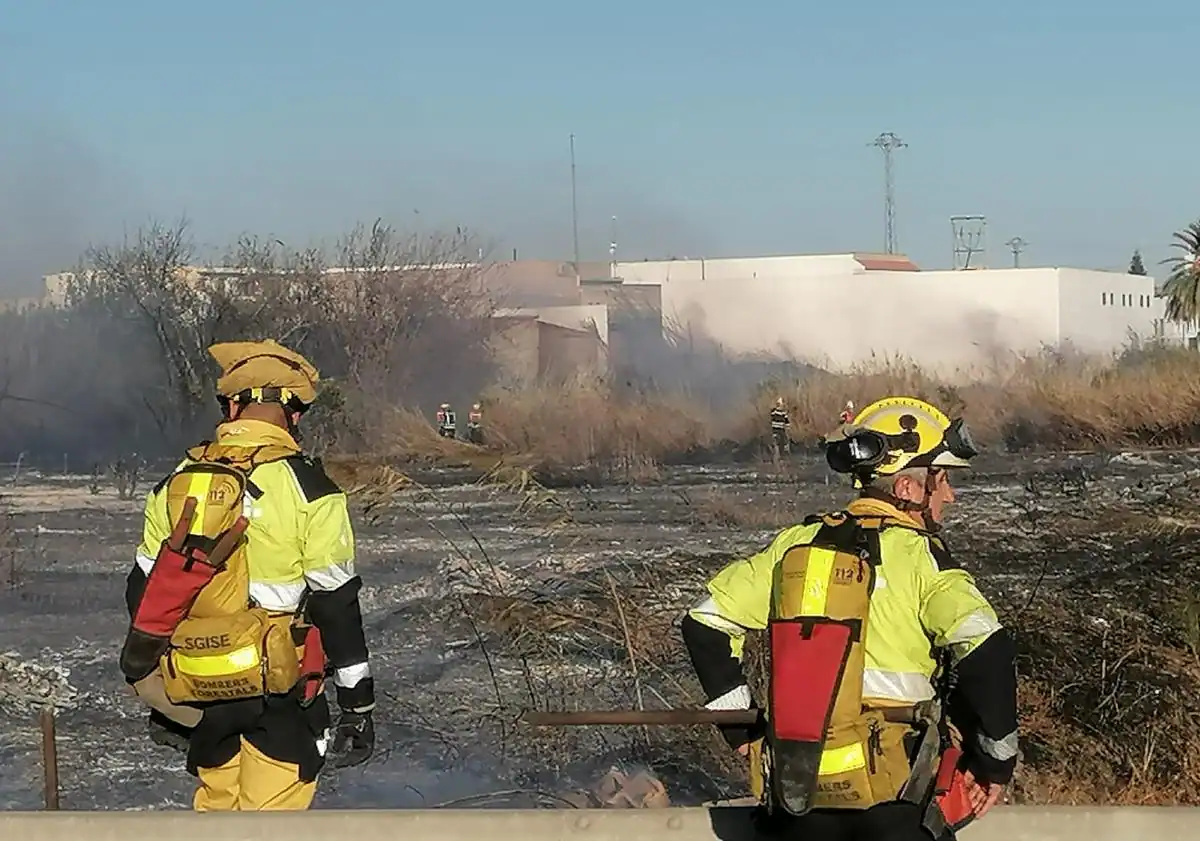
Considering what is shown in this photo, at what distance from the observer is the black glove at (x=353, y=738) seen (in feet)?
14.7

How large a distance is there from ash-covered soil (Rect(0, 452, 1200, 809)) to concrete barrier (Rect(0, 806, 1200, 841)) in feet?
8.40

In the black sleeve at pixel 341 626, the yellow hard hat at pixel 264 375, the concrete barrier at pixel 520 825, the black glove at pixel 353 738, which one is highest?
the yellow hard hat at pixel 264 375

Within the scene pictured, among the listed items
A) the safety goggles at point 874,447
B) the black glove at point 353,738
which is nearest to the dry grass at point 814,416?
the black glove at point 353,738

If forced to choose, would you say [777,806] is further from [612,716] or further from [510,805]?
[510,805]

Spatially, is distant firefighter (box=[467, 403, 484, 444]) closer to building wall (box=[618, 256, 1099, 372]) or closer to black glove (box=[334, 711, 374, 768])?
building wall (box=[618, 256, 1099, 372])

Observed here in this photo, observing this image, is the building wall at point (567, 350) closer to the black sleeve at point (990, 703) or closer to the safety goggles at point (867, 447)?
the safety goggles at point (867, 447)

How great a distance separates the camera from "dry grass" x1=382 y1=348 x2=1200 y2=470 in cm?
3081

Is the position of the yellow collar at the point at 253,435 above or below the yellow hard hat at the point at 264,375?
below

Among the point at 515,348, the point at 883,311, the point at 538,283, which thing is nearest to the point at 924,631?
the point at 515,348

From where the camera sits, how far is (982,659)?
3.18 m

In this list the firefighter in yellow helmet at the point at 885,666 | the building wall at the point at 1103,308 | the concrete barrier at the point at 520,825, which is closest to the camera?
the firefighter in yellow helmet at the point at 885,666

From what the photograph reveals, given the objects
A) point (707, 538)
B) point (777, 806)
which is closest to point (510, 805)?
point (777, 806)

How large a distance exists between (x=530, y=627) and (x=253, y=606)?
4.94m

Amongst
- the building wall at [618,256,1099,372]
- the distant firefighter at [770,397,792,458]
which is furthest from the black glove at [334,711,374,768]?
the building wall at [618,256,1099,372]
